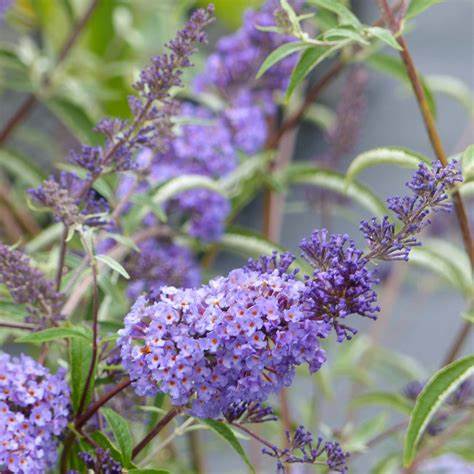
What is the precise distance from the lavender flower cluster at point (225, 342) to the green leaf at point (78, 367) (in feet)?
0.33

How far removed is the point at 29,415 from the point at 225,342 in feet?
0.64

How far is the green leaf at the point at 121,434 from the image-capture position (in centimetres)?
72

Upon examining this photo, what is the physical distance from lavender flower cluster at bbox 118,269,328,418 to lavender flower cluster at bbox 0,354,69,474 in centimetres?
9

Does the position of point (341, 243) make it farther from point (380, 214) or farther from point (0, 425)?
point (380, 214)

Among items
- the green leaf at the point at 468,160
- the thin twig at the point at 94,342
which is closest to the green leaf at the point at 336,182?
the green leaf at the point at 468,160

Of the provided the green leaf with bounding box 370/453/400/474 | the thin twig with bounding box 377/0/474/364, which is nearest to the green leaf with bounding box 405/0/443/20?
the thin twig with bounding box 377/0/474/364

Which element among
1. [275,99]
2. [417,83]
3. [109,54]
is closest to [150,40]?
[109,54]

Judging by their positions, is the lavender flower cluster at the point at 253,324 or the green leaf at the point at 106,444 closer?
the lavender flower cluster at the point at 253,324

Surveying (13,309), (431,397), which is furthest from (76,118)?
(431,397)

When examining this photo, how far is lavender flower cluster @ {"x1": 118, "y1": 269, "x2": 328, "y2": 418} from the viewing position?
62 centimetres

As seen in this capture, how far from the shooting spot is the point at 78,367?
2.48 ft

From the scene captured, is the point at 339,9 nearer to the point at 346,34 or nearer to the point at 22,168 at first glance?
the point at 346,34

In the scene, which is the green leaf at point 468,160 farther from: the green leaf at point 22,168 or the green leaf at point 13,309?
the green leaf at point 22,168

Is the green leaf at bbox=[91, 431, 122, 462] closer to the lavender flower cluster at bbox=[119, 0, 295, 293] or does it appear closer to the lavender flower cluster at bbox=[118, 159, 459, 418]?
the lavender flower cluster at bbox=[118, 159, 459, 418]
